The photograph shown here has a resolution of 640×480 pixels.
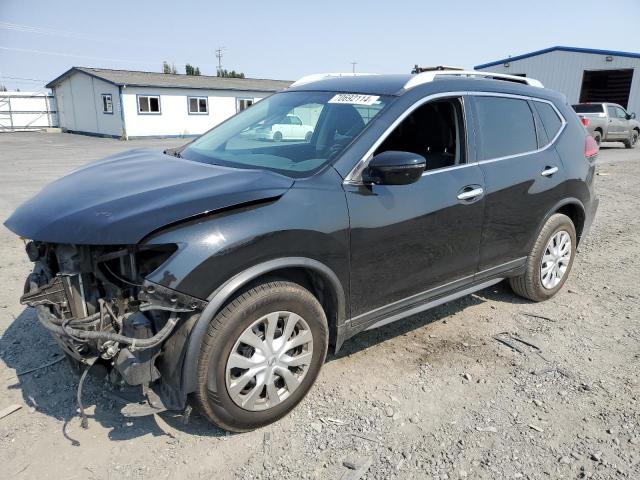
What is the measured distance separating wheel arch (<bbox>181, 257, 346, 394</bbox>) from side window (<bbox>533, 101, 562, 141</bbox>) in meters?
2.66

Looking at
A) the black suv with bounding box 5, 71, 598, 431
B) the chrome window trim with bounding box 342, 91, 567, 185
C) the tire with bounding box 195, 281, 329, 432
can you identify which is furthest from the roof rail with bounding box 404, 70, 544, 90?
the tire with bounding box 195, 281, 329, 432

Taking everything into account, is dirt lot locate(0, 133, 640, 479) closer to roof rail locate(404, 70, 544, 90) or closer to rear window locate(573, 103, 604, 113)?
roof rail locate(404, 70, 544, 90)

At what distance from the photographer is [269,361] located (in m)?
2.74

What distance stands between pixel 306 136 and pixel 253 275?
1407 mm

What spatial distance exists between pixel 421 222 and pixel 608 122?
816 inches

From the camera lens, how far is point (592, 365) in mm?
3615

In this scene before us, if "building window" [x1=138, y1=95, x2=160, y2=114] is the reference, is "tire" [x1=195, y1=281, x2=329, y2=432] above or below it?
below

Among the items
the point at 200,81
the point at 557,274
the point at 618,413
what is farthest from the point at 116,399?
the point at 200,81

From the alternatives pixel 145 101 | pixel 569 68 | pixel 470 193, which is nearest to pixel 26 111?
pixel 145 101

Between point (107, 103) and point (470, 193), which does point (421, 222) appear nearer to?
point (470, 193)

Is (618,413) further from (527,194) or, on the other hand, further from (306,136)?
(306,136)

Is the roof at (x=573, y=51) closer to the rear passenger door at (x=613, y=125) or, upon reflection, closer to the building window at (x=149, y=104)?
the rear passenger door at (x=613, y=125)

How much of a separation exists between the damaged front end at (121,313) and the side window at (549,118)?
347cm

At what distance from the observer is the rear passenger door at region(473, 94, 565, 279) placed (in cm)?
380
